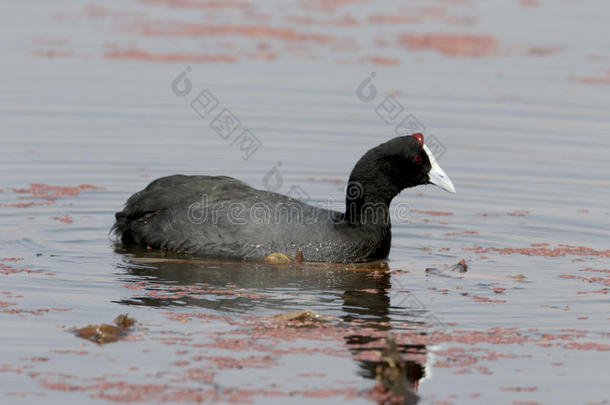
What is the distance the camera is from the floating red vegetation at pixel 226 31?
20.2 meters

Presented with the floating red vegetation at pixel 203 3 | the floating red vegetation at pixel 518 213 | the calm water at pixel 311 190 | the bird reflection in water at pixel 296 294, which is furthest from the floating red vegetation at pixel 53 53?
the floating red vegetation at pixel 518 213

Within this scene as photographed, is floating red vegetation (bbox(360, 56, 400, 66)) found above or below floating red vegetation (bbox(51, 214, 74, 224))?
above

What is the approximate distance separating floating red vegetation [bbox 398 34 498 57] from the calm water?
0.07 metres

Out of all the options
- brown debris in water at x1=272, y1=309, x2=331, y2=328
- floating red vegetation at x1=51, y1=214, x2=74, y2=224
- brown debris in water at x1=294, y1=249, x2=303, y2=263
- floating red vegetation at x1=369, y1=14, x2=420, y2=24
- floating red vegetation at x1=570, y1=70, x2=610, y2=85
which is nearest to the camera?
brown debris in water at x1=272, y1=309, x2=331, y2=328

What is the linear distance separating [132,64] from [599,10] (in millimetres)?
10501

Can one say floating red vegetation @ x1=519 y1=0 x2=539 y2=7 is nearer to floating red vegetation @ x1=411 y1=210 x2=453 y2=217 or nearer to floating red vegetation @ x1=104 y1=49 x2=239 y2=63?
floating red vegetation @ x1=104 y1=49 x2=239 y2=63

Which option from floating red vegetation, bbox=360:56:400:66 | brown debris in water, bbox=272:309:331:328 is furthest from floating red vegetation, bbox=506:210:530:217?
floating red vegetation, bbox=360:56:400:66

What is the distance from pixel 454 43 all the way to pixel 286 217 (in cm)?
1085

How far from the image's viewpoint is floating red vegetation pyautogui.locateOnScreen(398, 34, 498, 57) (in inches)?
763

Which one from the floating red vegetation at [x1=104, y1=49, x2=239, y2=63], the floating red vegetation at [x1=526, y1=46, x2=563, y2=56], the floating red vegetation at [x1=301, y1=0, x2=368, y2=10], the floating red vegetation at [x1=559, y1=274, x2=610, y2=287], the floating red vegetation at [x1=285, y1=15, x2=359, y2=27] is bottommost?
the floating red vegetation at [x1=559, y1=274, x2=610, y2=287]

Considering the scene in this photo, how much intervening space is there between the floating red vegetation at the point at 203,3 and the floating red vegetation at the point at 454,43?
497 centimetres

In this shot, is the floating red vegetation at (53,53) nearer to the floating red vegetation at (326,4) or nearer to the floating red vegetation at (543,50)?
the floating red vegetation at (326,4)

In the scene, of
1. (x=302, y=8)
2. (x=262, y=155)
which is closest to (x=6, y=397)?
(x=262, y=155)

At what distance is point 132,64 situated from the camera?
17.8 metres
